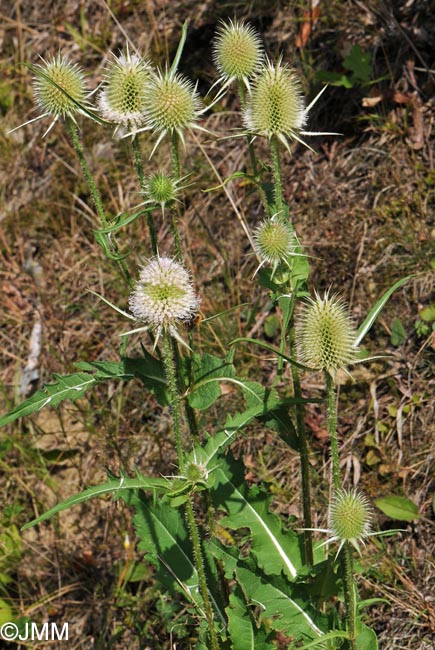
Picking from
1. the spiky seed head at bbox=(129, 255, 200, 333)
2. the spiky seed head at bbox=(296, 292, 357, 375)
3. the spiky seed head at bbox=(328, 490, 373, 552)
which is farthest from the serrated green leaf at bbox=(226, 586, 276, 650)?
the spiky seed head at bbox=(129, 255, 200, 333)

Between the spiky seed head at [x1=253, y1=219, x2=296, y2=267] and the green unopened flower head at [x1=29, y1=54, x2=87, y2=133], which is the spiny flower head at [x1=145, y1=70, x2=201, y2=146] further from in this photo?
the spiky seed head at [x1=253, y1=219, x2=296, y2=267]

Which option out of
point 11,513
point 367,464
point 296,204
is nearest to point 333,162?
point 296,204

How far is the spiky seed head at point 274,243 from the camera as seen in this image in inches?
111

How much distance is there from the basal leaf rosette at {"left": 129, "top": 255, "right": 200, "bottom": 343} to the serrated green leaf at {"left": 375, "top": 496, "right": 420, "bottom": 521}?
6.22 ft

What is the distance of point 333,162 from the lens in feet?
17.8

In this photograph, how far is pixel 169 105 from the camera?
2887mm

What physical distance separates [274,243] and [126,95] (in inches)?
36.5

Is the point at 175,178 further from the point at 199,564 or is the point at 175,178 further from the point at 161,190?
the point at 199,564

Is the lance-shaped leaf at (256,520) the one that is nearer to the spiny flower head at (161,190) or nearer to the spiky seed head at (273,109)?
the spiny flower head at (161,190)

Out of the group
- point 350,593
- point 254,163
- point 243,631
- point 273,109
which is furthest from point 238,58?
point 243,631

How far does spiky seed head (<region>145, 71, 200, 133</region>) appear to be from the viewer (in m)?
2.87

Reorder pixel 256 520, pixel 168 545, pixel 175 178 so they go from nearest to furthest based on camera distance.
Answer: pixel 175 178 < pixel 256 520 < pixel 168 545

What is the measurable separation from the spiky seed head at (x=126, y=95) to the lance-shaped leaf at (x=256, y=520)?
1557 millimetres

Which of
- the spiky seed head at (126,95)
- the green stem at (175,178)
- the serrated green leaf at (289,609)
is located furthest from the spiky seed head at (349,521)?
the spiky seed head at (126,95)
